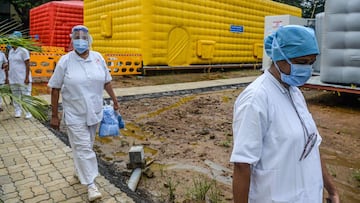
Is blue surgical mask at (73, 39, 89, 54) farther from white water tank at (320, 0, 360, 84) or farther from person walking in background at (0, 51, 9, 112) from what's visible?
white water tank at (320, 0, 360, 84)

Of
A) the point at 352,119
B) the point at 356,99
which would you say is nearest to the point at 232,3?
the point at 356,99

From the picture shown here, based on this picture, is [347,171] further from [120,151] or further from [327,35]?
[327,35]

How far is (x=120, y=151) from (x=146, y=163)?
84 centimetres

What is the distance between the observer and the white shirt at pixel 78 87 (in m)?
3.22

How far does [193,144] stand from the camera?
16.9 ft

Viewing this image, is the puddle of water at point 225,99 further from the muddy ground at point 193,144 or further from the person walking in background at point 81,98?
the person walking in background at point 81,98

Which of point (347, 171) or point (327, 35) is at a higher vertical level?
point (327, 35)

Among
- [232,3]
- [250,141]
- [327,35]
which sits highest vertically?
[232,3]

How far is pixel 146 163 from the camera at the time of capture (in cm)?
418

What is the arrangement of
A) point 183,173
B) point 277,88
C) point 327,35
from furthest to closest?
point 327,35 → point 183,173 → point 277,88

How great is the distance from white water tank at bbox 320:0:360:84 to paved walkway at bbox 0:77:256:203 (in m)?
6.41

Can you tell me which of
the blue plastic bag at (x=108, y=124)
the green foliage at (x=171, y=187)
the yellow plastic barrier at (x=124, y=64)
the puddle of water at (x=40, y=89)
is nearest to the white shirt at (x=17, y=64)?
the puddle of water at (x=40, y=89)

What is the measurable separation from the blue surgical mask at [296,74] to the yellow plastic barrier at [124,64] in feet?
36.9

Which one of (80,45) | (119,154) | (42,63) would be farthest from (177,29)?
(80,45)
